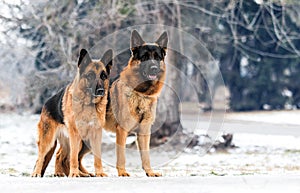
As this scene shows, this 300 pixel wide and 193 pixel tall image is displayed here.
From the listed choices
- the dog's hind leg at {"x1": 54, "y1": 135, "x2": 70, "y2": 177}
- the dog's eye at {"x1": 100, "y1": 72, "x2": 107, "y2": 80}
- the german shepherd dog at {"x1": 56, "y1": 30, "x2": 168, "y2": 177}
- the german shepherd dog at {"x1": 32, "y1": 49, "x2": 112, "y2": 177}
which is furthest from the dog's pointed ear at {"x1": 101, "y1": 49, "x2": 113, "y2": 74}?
the dog's hind leg at {"x1": 54, "y1": 135, "x2": 70, "y2": 177}

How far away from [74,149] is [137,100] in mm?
994

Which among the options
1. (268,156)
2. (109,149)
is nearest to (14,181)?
(109,149)

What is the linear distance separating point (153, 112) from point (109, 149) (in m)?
4.40

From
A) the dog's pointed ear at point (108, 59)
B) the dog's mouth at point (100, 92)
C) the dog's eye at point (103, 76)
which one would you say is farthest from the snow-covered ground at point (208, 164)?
the dog's pointed ear at point (108, 59)

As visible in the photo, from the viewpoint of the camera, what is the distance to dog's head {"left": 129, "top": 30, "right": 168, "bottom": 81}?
7227mm

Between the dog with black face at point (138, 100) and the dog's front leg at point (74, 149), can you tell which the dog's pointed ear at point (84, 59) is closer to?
the dog with black face at point (138, 100)

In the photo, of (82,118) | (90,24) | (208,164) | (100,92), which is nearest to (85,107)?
(82,118)

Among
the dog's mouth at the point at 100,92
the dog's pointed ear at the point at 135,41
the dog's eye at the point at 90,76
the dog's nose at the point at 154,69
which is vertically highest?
the dog's pointed ear at the point at 135,41

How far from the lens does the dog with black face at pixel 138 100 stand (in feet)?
24.1

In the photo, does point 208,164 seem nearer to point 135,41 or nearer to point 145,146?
point 145,146

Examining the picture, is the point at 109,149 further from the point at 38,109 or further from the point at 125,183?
the point at 38,109

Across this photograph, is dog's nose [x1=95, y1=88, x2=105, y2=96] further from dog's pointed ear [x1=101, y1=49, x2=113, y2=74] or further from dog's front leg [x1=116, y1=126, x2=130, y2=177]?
dog's front leg [x1=116, y1=126, x2=130, y2=177]

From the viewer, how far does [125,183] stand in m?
6.30

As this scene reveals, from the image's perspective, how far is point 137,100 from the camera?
7457mm
